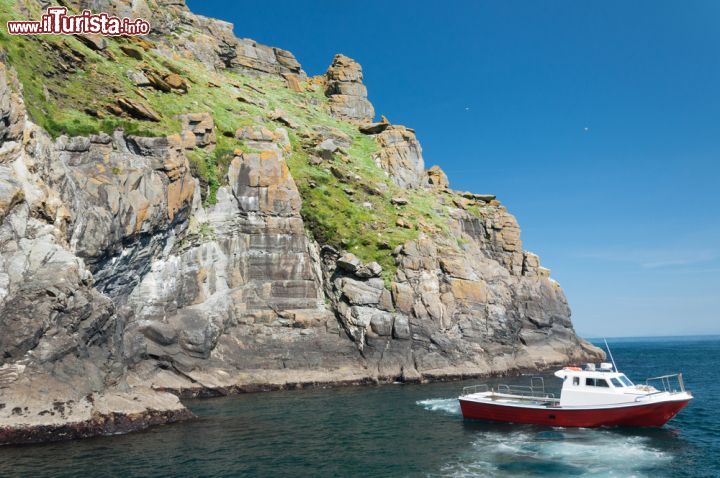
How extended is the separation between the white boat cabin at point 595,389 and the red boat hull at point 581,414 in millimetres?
696

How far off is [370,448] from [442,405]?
47.0ft

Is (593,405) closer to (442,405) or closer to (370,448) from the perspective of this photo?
(442,405)

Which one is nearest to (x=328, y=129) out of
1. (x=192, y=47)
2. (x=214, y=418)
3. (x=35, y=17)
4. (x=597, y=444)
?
(x=192, y=47)

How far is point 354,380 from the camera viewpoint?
170 feet

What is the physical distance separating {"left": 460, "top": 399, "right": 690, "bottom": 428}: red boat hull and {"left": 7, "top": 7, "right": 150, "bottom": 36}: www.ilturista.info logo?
52.4 metres

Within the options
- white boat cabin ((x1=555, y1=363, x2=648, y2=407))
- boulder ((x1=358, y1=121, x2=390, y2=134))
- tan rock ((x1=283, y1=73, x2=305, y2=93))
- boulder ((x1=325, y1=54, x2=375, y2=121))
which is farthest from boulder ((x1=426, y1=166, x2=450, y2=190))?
white boat cabin ((x1=555, y1=363, x2=648, y2=407))

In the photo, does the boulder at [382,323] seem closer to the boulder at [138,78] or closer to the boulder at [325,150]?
the boulder at [325,150]

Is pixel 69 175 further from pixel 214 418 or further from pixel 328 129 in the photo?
pixel 328 129

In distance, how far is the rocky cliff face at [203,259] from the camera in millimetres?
31016

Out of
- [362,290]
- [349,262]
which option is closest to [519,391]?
[362,290]

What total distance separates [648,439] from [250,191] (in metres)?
44.2

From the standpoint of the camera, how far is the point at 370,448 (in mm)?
28109

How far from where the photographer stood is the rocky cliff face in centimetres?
3102

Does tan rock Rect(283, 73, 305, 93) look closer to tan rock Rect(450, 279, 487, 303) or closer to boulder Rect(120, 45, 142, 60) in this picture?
boulder Rect(120, 45, 142, 60)
